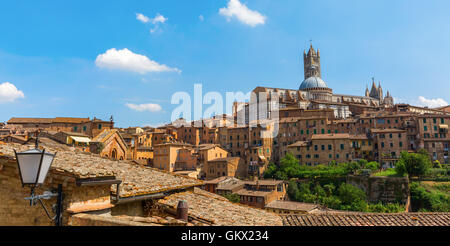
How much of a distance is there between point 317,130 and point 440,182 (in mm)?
25331

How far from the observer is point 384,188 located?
151 feet

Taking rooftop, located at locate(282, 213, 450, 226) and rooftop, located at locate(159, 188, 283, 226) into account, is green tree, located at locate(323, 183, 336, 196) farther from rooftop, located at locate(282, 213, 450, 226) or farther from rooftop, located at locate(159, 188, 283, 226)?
rooftop, located at locate(159, 188, 283, 226)

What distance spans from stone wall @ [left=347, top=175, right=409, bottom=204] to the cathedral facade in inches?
1333

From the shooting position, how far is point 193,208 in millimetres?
9531

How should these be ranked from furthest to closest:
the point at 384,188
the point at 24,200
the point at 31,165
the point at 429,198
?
the point at 384,188 < the point at 429,198 < the point at 24,200 < the point at 31,165

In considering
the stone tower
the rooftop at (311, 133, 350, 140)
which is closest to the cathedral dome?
the stone tower

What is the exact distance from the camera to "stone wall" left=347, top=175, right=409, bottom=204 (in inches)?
1742

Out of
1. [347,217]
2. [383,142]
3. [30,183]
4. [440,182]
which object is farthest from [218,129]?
[30,183]

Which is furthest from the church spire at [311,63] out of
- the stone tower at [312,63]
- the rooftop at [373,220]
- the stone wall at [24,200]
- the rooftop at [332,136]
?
the stone wall at [24,200]

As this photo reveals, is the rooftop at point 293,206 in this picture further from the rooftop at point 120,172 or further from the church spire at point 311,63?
the church spire at point 311,63

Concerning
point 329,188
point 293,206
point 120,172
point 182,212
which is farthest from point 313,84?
point 182,212

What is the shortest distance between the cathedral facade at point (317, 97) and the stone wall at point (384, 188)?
3385 centimetres

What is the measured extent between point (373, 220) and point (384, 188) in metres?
41.1

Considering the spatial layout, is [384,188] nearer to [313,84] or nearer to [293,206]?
[293,206]
